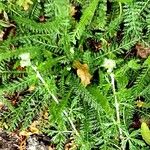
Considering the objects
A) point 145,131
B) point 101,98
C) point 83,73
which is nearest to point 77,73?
point 83,73

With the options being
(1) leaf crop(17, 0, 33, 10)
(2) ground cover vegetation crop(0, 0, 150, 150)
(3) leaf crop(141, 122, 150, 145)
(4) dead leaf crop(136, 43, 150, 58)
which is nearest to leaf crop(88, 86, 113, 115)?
(2) ground cover vegetation crop(0, 0, 150, 150)

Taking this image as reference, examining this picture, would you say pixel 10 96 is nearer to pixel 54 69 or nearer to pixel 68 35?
pixel 54 69

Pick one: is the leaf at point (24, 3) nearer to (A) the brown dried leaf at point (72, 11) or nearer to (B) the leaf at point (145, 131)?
(A) the brown dried leaf at point (72, 11)

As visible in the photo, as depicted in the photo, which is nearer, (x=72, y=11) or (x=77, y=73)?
(x=77, y=73)

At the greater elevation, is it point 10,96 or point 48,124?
point 10,96

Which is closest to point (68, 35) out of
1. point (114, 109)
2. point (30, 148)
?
point (114, 109)

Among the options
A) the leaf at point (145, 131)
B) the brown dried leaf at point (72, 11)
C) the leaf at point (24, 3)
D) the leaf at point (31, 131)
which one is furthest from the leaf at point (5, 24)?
the leaf at point (145, 131)

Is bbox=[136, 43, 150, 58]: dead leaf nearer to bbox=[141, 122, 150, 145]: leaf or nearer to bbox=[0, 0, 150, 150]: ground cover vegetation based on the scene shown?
bbox=[0, 0, 150, 150]: ground cover vegetation

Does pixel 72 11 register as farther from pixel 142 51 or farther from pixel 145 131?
pixel 145 131

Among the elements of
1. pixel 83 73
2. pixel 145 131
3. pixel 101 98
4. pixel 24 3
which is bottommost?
pixel 145 131
